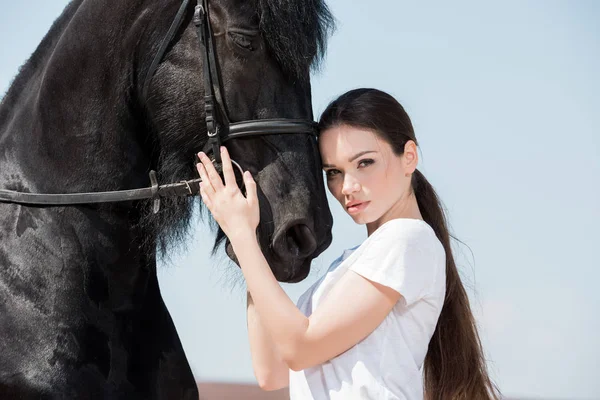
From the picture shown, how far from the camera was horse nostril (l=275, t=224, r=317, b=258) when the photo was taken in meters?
2.29

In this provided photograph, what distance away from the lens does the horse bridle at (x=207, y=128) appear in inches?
94.2

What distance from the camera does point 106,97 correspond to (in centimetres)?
Result: 255

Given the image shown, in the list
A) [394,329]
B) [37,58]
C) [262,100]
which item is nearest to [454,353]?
[394,329]

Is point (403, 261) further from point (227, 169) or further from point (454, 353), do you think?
point (227, 169)

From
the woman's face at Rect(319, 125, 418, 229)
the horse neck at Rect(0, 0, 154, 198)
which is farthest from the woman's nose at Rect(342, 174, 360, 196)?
the horse neck at Rect(0, 0, 154, 198)

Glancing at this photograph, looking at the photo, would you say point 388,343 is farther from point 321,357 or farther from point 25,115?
point 25,115

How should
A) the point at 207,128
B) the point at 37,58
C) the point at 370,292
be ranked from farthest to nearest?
the point at 37,58 < the point at 207,128 < the point at 370,292

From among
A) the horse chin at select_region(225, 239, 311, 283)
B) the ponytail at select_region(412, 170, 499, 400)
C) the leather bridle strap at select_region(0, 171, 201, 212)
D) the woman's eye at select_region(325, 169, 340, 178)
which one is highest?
the woman's eye at select_region(325, 169, 340, 178)

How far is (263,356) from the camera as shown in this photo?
2246 millimetres

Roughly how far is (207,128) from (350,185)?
572 mm

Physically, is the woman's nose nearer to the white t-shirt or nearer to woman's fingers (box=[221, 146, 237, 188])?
the white t-shirt

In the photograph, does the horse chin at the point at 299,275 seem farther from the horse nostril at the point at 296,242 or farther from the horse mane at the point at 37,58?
the horse mane at the point at 37,58

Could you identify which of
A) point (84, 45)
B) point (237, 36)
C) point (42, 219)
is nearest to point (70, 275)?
point (42, 219)

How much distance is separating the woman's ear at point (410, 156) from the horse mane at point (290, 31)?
1.60 feet
